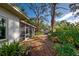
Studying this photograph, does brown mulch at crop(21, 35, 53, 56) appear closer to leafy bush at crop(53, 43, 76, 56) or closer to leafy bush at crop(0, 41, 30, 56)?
leafy bush at crop(53, 43, 76, 56)

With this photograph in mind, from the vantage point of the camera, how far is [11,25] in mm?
8125

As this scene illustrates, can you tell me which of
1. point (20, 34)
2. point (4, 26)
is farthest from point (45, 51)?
point (4, 26)

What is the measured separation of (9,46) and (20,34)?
39.2 inches

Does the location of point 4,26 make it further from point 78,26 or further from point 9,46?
point 78,26

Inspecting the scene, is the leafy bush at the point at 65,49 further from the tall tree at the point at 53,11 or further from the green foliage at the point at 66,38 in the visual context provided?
the tall tree at the point at 53,11

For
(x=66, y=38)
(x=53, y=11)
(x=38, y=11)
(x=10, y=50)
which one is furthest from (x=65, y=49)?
(x=10, y=50)

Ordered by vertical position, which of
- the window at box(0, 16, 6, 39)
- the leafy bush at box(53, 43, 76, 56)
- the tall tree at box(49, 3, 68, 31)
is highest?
the tall tree at box(49, 3, 68, 31)

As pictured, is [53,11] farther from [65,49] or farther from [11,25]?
[11,25]

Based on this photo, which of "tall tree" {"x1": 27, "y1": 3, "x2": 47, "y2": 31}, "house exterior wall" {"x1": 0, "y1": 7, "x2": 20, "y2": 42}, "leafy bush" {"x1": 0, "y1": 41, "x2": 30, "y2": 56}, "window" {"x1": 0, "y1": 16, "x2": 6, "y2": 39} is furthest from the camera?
"house exterior wall" {"x1": 0, "y1": 7, "x2": 20, "y2": 42}

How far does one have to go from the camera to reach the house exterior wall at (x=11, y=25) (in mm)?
7678

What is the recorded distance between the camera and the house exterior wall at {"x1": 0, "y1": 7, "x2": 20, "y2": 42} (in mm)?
7678

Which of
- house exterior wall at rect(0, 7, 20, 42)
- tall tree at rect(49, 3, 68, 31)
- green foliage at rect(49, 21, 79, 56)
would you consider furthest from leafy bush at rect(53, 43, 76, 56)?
house exterior wall at rect(0, 7, 20, 42)

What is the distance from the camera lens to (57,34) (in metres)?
7.20

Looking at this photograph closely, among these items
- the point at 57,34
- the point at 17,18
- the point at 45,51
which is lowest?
the point at 45,51
